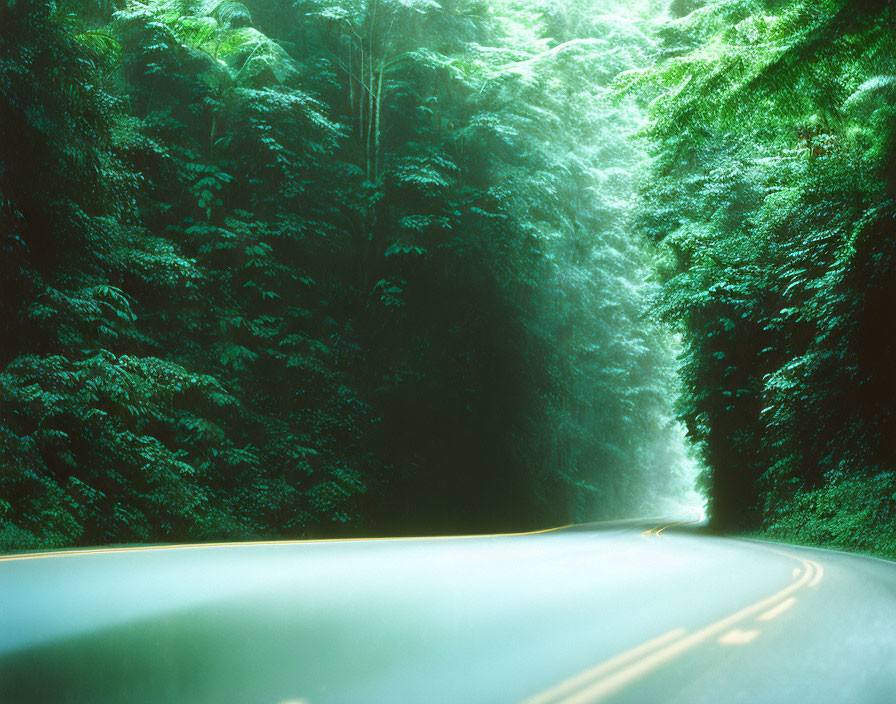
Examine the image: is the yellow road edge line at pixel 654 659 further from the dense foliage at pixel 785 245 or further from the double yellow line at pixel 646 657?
the dense foliage at pixel 785 245

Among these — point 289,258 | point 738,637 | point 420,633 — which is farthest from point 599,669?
point 289,258

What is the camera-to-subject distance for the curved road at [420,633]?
4.57 meters

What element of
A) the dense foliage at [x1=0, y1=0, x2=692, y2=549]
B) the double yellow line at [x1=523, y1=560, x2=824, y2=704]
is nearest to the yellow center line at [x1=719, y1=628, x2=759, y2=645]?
the double yellow line at [x1=523, y1=560, x2=824, y2=704]

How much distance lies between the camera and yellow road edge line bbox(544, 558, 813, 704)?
15.0 ft

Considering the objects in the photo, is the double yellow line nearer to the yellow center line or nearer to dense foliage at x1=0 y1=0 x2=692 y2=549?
the yellow center line

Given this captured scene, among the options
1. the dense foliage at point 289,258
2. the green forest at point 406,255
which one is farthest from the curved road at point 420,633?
the dense foliage at point 289,258

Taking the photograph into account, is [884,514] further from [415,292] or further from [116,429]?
[116,429]

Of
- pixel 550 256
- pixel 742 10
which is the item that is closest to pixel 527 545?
pixel 742 10

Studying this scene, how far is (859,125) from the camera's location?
13.7m

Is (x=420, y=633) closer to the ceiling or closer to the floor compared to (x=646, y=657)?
closer to the ceiling

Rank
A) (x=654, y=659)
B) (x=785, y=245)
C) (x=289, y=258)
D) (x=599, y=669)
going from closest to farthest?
(x=599, y=669) → (x=654, y=659) → (x=785, y=245) → (x=289, y=258)

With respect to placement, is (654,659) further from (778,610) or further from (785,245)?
(785,245)

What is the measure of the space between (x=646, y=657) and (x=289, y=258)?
18.9m

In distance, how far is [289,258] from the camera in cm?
2308
